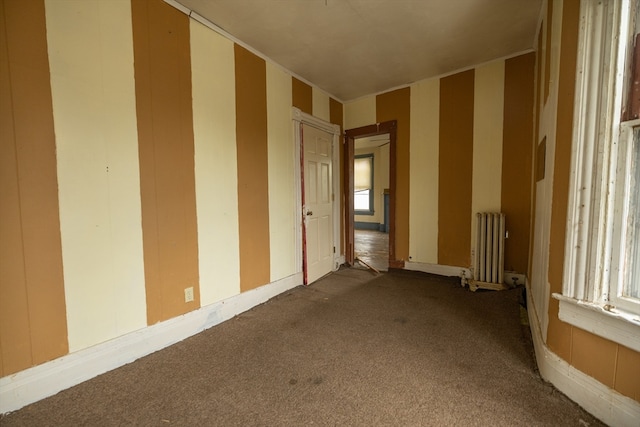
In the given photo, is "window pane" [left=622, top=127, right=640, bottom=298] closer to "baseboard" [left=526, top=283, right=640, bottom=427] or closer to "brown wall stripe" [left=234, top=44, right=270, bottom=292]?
"baseboard" [left=526, top=283, right=640, bottom=427]

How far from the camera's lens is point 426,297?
2.87 metres

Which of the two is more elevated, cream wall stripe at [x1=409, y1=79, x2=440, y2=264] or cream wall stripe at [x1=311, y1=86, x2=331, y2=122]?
cream wall stripe at [x1=311, y1=86, x2=331, y2=122]

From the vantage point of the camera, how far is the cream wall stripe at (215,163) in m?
2.24

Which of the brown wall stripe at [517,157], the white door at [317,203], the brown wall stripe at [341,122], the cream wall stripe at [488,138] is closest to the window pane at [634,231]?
the brown wall stripe at [517,157]

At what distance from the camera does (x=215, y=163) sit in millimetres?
2377

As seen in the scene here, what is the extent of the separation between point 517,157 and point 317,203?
2.44m

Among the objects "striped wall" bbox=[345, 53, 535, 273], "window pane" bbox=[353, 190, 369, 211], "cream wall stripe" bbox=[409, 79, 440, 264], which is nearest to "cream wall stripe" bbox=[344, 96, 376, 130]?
"striped wall" bbox=[345, 53, 535, 273]

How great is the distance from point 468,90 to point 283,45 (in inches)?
90.9

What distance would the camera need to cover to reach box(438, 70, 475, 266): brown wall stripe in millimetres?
3316

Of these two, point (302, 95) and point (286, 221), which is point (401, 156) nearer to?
point (302, 95)

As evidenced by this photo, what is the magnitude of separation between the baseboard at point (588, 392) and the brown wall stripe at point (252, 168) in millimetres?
2362

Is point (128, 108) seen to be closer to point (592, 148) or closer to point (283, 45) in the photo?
point (283, 45)

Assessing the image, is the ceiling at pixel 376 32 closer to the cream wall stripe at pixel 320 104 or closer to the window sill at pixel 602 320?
the cream wall stripe at pixel 320 104

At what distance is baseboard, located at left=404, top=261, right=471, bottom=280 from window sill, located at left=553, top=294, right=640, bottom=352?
6.20 ft
